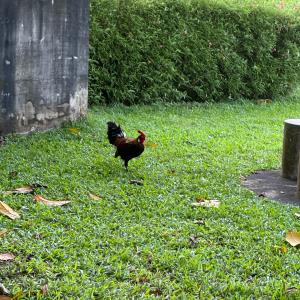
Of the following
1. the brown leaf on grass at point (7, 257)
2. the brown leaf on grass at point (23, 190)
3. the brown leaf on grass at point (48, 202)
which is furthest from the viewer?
the brown leaf on grass at point (23, 190)

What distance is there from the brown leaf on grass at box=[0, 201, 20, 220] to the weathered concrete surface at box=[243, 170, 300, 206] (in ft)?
8.38

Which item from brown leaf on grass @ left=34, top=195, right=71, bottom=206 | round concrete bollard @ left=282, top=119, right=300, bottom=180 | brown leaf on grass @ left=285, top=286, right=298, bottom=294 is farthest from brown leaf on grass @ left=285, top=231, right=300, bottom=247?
round concrete bollard @ left=282, top=119, right=300, bottom=180

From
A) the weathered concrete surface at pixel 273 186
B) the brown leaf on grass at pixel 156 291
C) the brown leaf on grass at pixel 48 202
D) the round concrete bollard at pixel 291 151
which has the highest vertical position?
the round concrete bollard at pixel 291 151

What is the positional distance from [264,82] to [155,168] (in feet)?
25.1

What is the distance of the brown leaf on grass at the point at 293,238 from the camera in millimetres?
5078

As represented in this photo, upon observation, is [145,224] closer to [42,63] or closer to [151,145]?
[151,145]

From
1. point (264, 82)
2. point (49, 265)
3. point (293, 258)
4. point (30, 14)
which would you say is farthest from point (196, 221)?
point (264, 82)

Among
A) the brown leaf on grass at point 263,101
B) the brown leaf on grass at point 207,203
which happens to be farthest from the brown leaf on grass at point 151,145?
the brown leaf on grass at point 263,101

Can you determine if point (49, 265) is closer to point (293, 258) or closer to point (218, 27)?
point (293, 258)

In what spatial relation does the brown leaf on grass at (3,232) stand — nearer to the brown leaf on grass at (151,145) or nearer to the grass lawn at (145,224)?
the grass lawn at (145,224)

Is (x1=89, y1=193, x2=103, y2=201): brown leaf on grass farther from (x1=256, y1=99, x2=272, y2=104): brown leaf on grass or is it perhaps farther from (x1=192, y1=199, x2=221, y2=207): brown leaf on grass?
(x1=256, y1=99, x2=272, y2=104): brown leaf on grass

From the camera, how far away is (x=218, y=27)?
13.7 meters

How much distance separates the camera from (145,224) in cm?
536

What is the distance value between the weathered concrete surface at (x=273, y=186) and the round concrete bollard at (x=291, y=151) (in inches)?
3.6
